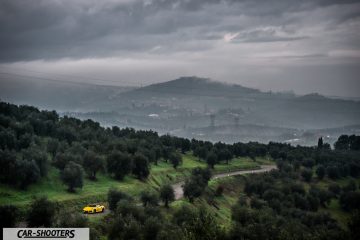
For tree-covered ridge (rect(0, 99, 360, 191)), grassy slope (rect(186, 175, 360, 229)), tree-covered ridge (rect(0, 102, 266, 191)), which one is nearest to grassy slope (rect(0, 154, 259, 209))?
tree-covered ridge (rect(0, 102, 266, 191))

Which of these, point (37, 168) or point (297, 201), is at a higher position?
point (37, 168)

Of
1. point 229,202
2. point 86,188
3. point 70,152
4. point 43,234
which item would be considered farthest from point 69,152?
point 43,234

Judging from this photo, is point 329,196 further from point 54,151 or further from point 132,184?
point 54,151

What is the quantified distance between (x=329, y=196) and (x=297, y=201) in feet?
62.1

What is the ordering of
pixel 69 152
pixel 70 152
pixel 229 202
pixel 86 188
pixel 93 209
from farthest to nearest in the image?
1. pixel 229 202
2. pixel 70 152
3. pixel 69 152
4. pixel 86 188
5. pixel 93 209

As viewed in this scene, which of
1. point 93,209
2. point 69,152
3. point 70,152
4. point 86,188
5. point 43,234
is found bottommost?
point 93,209

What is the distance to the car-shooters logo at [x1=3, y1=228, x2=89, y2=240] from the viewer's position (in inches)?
1721

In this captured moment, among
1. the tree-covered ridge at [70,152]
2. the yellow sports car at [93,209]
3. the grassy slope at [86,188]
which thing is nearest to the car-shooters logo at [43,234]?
the yellow sports car at [93,209]

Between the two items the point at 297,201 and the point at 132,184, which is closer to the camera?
the point at 132,184

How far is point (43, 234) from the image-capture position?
144 feet

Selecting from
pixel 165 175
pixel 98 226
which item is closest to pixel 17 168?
pixel 98 226

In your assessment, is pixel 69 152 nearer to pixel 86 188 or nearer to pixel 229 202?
pixel 86 188

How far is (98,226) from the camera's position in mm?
77375

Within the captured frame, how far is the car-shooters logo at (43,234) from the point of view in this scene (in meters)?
43.7
